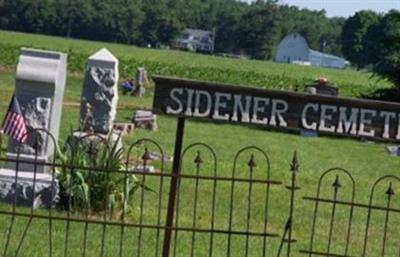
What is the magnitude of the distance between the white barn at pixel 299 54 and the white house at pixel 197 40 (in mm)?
10823

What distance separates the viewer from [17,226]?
10.3 meters

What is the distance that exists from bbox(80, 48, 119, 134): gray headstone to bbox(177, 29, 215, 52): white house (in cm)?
13549

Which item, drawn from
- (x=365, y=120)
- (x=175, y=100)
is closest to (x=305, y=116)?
(x=365, y=120)

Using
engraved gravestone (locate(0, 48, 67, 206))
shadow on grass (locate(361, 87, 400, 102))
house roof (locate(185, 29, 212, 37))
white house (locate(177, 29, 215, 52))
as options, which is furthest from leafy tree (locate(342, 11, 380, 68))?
engraved gravestone (locate(0, 48, 67, 206))

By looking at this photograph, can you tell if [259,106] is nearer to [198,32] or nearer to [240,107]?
[240,107]

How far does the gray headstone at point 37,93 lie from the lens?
11969 millimetres

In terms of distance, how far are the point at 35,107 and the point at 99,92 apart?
435cm

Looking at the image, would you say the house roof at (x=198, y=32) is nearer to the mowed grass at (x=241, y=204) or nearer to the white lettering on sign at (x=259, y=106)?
the mowed grass at (x=241, y=204)

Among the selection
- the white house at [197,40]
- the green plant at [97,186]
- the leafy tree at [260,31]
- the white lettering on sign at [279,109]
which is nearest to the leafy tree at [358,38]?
the leafy tree at [260,31]

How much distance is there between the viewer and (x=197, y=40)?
508 ft

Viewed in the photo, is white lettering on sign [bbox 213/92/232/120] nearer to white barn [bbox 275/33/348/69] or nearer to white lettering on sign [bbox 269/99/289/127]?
white lettering on sign [bbox 269/99/289/127]

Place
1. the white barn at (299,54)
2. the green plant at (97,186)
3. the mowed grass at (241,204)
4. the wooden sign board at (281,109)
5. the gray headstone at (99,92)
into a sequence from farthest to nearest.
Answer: the white barn at (299,54) → the gray headstone at (99,92) → the green plant at (97,186) → the mowed grass at (241,204) → the wooden sign board at (281,109)

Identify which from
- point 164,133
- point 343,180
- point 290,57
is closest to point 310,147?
point 164,133

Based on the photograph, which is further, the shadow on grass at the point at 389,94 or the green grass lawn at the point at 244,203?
the shadow on grass at the point at 389,94
